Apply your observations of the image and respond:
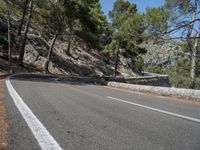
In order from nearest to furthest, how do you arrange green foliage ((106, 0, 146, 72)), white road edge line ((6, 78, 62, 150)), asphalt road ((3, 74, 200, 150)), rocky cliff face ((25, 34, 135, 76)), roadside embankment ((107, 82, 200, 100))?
white road edge line ((6, 78, 62, 150)), asphalt road ((3, 74, 200, 150)), roadside embankment ((107, 82, 200, 100)), green foliage ((106, 0, 146, 72)), rocky cliff face ((25, 34, 135, 76))

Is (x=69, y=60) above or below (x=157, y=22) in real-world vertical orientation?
below

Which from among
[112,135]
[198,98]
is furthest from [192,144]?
[198,98]

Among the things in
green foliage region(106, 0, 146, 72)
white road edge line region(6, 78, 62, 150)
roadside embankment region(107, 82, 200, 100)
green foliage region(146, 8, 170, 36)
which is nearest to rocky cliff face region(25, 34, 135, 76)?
green foliage region(106, 0, 146, 72)

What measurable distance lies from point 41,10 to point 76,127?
31411 millimetres

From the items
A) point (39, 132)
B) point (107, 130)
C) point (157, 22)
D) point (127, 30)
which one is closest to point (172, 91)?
point (157, 22)

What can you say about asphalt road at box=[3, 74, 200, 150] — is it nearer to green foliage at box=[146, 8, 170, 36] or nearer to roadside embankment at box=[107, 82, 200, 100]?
roadside embankment at box=[107, 82, 200, 100]

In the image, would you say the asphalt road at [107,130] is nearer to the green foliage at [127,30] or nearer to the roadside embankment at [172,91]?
the roadside embankment at [172,91]

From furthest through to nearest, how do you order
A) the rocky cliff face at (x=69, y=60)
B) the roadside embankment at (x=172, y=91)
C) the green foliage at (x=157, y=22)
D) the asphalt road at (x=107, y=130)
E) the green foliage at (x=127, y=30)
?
the rocky cliff face at (x=69, y=60) < the green foliage at (x=127, y=30) < the green foliage at (x=157, y=22) < the roadside embankment at (x=172, y=91) < the asphalt road at (x=107, y=130)

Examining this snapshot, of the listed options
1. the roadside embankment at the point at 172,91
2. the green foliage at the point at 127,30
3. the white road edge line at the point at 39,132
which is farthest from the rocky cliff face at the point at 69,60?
the white road edge line at the point at 39,132

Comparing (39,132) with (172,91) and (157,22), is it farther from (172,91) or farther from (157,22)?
(157,22)

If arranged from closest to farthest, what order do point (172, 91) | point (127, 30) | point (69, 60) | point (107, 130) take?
point (107, 130) < point (172, 91) < point (127, 30) < point (69, 60)

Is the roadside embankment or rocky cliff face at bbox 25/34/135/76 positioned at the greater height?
rocky cliff face at bbox 25/34/135/76

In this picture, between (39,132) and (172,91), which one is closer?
(39,132)

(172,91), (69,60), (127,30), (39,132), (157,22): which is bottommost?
(39,132)
